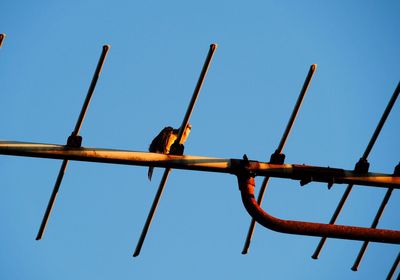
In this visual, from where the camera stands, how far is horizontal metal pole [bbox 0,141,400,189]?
3.48 meters

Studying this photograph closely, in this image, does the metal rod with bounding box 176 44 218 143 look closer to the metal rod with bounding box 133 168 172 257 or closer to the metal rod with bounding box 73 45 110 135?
the metal rod with bounding box 133 168 172 257

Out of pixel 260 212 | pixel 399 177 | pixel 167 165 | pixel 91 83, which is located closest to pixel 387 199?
pixel 399 177

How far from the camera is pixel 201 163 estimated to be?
374 centimetres

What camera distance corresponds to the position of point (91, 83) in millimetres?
3779

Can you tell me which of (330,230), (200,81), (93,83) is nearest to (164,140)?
(200,81)

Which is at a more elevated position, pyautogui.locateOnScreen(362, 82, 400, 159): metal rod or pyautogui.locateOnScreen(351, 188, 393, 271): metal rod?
pyautogui.locateOnScreen(362, 82, 400, 159): metal rod

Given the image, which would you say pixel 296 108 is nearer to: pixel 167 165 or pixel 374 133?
pixel 374 133

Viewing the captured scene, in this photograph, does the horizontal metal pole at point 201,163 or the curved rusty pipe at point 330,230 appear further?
the horizontal metal pole at point 201,163

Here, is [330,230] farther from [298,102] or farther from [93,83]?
[93,83]

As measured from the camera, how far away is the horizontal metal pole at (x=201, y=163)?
3484mm

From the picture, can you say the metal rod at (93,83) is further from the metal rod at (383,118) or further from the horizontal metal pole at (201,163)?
the metal rod at (383,118)

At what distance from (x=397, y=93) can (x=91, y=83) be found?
7.53 ft

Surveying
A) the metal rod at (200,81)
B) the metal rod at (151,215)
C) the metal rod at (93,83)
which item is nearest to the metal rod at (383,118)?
the metal rod at (200,81)

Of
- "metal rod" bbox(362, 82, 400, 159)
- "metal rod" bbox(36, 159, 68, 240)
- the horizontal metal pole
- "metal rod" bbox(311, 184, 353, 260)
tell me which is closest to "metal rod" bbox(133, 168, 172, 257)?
the horizontal metal pole
